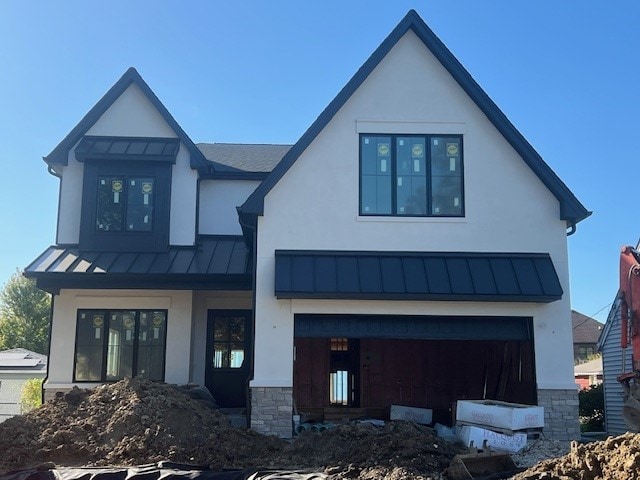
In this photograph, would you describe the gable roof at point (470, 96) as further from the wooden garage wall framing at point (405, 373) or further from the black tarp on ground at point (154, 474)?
the black tarp on ground at point (154, 474)

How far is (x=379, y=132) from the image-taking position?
550 inches

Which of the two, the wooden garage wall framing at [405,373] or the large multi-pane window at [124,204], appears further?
the wooden garage wall framing at [405,373]

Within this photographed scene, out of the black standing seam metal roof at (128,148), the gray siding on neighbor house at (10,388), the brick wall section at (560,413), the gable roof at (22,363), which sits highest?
the black standing seam metal roof at (128,148)

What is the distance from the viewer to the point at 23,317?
46.3 m

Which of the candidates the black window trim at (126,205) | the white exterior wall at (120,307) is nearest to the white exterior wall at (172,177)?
the black window trim at (126,205)

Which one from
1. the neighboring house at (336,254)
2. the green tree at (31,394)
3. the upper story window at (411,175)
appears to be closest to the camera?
the neighboring house at (336,254)

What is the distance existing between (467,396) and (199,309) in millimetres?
6998

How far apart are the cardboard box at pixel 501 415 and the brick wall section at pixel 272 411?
3153 millimetres

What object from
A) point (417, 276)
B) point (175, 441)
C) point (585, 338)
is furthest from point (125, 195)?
point (585, 338)

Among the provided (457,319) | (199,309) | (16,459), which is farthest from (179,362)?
(457,319)

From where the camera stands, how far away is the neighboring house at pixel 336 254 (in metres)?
13.2

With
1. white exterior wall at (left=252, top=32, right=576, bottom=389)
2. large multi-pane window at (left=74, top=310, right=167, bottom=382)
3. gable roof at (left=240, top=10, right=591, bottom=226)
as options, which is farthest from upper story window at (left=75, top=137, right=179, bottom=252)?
white exterior wall at (left=252, top=32, right=576, bottom=389)

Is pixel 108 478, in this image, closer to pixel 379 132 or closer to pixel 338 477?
pixel 338 477

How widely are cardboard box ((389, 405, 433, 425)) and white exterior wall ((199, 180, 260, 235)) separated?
591 centimetres
